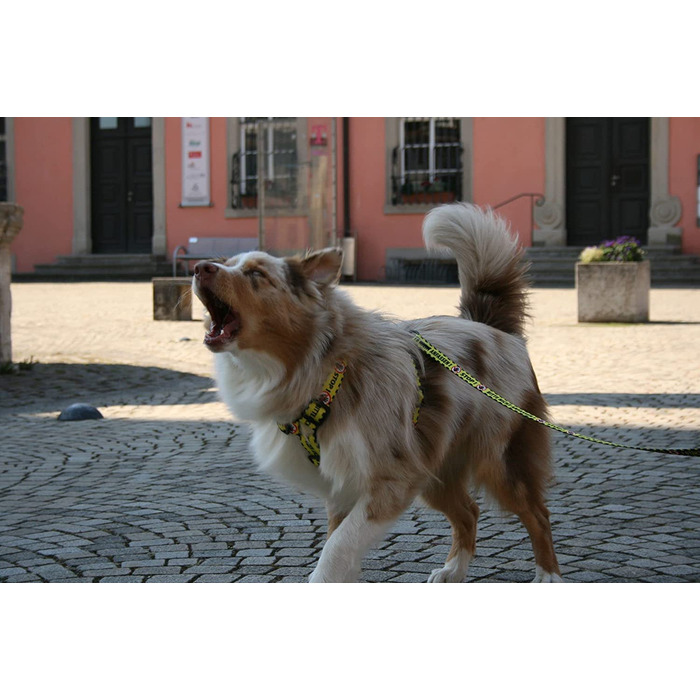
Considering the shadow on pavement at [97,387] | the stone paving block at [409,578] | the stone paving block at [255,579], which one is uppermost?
the shadow on pavement at [97,387]

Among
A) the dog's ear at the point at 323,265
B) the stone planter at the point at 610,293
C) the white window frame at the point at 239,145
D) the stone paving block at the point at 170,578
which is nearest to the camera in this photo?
the dog's ear at the point at 323,265

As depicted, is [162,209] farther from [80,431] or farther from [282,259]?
[282,259]

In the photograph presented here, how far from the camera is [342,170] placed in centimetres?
2744

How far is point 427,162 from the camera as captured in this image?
26.9m

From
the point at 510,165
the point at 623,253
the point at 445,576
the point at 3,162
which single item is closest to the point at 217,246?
the point at 3,162

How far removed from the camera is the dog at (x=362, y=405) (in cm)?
378

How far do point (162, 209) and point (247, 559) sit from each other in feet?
81.6

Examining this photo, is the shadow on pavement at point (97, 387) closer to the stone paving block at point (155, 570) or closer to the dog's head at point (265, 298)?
the stone paving block at point (155, 570)

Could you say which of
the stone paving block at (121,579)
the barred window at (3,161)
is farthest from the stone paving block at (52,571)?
the barred window at (3,161)

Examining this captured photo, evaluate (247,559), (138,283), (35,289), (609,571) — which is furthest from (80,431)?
(138,283)

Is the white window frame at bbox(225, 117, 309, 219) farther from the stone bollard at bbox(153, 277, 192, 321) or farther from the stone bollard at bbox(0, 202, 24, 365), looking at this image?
the stone bollard at bbox(0, 202, 24, 365)

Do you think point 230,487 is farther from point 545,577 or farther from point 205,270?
point 205,270

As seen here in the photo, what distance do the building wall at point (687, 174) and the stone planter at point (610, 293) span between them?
394 inches

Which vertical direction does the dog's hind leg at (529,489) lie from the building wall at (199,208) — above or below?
below
